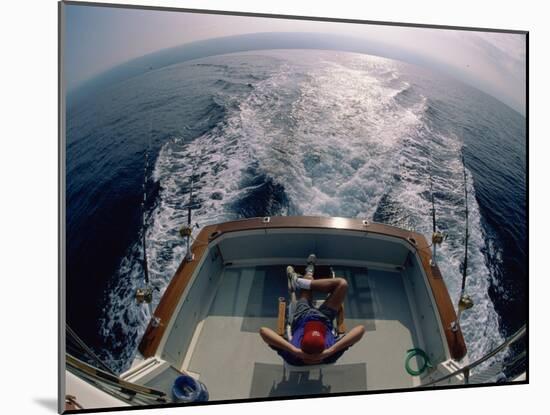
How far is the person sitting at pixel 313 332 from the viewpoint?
170cm

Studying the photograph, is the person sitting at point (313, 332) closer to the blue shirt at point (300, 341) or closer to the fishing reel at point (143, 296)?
the blue shirt at point (300, 341)

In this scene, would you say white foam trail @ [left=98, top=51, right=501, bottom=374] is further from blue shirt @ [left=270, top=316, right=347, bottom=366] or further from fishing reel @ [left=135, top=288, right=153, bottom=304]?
blue shirt @ [left=270, top=316, right=347, bottom=366]

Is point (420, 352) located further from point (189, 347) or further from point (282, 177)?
point (282, 177)

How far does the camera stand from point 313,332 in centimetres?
171

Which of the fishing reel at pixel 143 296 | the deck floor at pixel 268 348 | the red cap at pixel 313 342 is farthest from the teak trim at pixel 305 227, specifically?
the red cap at pixel 313 342

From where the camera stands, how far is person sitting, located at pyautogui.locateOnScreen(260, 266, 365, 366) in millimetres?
1702

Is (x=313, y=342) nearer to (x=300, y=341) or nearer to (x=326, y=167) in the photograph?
(x=300, y=341)

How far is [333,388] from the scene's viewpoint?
1.98 meters

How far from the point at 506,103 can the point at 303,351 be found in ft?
5.70

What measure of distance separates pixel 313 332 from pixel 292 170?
6.83ft

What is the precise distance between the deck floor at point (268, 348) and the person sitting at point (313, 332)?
21cm

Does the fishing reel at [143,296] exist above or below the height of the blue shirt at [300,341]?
above

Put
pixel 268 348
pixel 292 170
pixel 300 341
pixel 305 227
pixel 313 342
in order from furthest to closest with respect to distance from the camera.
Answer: pixel 292 170
pixel 305 227
pixel 268 348
pixel 300 341
pixel 313 342

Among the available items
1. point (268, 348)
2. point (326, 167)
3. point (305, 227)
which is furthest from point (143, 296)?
point (326, 167)
